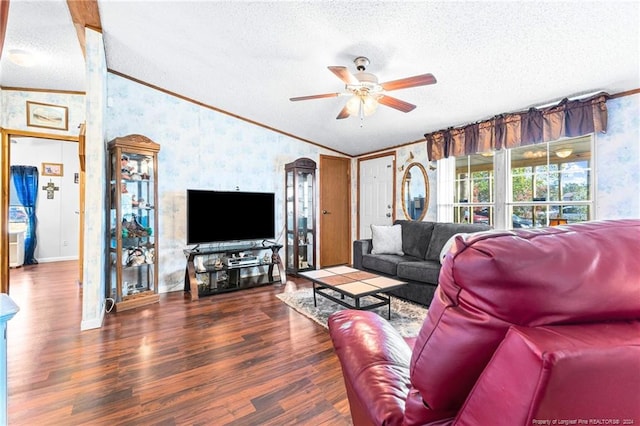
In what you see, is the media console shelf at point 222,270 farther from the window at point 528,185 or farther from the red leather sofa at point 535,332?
the red leather sofa at point 535,332

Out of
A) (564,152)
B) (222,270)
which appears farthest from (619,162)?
(222,270)

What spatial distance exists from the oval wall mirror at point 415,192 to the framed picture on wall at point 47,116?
16.7 ft

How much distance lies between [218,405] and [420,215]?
149 inches

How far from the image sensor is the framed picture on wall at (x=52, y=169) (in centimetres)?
593

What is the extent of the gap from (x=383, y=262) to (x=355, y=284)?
1.03 metres

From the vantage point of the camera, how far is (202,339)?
2.48m

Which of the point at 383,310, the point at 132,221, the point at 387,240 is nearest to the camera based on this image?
the point at 383,310

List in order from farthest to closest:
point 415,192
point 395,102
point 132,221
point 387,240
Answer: point 415,192
point 387,240
point 132,221
point 395,102

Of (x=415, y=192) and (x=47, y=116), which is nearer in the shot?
(x=47, y=116)

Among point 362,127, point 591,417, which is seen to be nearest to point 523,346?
point 591,417

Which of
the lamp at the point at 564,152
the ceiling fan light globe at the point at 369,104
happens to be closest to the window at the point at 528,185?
the lamp at the point at 564,152

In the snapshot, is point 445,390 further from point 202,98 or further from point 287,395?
point 202,98

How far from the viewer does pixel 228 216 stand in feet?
13.2

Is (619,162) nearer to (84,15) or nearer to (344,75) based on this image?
(344,75)
